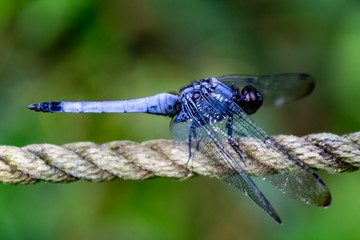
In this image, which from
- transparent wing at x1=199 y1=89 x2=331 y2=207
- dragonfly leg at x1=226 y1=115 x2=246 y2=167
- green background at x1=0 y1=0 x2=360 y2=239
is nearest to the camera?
transparent wing at x1=199 y1=89 x2=331 y2=207

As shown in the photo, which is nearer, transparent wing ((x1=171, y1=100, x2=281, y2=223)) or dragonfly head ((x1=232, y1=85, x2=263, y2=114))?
transparent wing ((x1=171, y1=100, x2=281, y2=223))

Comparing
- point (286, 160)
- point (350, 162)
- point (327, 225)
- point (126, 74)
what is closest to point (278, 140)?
point (286, 160)

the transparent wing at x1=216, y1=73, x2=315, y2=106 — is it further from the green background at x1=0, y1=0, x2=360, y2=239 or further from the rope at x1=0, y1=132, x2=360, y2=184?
the rope at x1=0, y1=132, x2=360, y2=184

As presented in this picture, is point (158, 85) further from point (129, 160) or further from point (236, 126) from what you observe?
point (129, 160)

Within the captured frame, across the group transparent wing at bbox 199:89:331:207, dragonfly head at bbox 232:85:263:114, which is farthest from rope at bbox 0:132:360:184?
dragonfly head at bbox 232:85:263:114

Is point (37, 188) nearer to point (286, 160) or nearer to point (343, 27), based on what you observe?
point (286, 160)

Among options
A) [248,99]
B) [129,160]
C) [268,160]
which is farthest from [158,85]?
[268,160]

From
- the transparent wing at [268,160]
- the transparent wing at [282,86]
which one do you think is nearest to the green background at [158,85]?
the transparent wing at [282,86]
